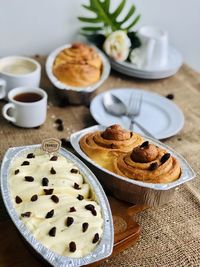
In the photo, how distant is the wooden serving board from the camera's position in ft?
1.98

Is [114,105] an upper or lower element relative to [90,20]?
lower

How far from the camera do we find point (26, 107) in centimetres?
89

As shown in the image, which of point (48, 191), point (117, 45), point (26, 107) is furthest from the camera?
point (117, 45)

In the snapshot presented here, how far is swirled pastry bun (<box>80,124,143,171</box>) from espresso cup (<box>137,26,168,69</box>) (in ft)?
1.49

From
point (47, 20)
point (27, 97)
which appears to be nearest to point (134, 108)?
point (27, 97)

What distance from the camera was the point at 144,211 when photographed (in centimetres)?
74

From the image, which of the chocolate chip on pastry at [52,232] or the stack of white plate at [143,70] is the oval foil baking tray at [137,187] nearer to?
the chocolate chip on pastry at [52,232]

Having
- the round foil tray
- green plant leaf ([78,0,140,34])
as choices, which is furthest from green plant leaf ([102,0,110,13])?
the round foil tray

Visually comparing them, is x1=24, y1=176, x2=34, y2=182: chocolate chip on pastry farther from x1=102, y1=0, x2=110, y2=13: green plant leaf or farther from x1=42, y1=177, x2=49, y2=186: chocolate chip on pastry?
x1=102, y1=0, x2=110, y2=13: green plant leaf

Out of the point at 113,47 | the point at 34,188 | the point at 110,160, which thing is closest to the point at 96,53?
the point at 113,47

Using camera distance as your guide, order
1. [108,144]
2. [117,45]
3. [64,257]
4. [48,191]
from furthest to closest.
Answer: [117,45], [108,144], [48,191], [64,257]

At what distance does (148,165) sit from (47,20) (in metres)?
0.66

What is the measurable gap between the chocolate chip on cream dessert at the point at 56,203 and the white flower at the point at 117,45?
20.3 inches

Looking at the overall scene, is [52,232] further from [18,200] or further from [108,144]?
[108,144]
